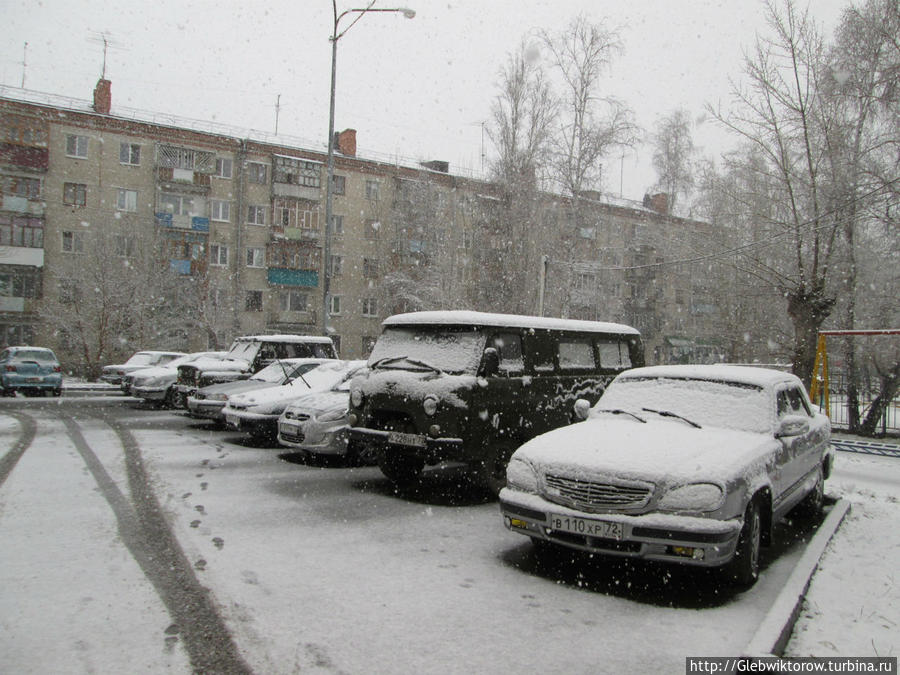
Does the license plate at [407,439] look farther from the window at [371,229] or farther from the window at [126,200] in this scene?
the window at [371,229]

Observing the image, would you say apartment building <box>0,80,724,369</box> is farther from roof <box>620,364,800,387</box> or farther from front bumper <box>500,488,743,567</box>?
front bumper <box>500,488,743,567</box>

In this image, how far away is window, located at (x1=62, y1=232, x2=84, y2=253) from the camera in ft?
120

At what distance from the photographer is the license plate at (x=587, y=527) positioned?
15.4 ft

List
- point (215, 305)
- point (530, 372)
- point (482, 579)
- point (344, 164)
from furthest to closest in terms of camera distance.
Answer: point (344, 164), point (215, 305), point (530, 372), point (482, 579)

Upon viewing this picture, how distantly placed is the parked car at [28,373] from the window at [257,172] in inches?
834

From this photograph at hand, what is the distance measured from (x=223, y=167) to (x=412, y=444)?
37256mm

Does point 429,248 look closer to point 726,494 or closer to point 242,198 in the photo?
point 242,198

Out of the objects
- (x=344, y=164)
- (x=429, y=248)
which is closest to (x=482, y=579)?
(x=429, y=248)

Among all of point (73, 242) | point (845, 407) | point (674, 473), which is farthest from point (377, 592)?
point (73, 242)

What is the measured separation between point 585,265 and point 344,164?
21064mm

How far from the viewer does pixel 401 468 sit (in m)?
8.43

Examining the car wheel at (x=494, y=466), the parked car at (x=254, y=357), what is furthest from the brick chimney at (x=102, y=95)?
the car wheel at (x=494, y=466)

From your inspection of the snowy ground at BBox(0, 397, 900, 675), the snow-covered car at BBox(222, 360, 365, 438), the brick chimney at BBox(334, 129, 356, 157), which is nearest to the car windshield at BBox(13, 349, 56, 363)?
the snow-covered car at BBox(222, 360, 365, 438)

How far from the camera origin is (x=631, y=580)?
5102 millimetres
